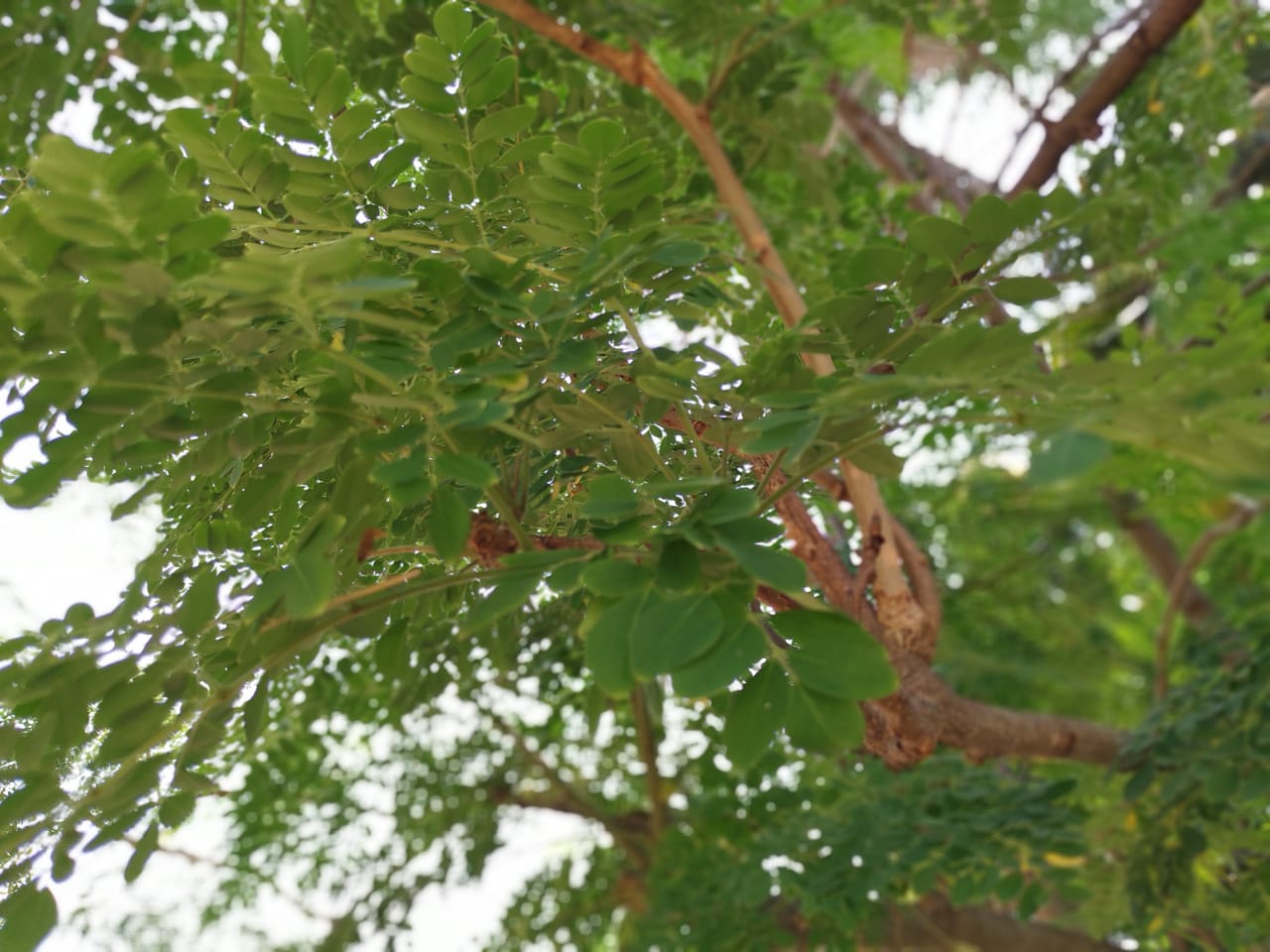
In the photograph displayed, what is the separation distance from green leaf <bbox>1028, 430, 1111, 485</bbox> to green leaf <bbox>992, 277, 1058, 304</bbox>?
31 cm

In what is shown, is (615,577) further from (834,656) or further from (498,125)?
(498,125)

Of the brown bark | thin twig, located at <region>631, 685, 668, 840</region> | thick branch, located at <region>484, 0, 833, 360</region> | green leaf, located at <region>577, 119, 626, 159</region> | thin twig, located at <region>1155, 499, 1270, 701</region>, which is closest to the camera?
green leaf, located at <region>577, 119, 626, 159</region>

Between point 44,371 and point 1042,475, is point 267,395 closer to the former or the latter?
point 44,371

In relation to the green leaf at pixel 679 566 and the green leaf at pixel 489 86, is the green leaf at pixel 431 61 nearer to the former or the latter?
the green leaf at pixel 489 86

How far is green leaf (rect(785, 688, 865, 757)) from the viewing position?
0.68m

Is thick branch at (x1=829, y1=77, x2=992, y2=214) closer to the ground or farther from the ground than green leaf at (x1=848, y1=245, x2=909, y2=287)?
farther from the ground

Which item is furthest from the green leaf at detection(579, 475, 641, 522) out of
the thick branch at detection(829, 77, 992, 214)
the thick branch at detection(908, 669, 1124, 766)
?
the thick branch at detection(829, 77, 992, 214)

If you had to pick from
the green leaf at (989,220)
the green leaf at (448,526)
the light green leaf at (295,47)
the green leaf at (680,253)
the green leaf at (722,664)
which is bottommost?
the green leaf at (722,664)

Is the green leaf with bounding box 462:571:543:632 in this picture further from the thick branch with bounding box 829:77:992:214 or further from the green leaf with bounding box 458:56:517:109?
the thick branch with bounding box 829:77:992:214

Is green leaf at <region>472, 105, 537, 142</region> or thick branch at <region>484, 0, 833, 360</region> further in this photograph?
thick branch at <region>484, 0, 833, 360</region>

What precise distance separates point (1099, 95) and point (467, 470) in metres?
1.88

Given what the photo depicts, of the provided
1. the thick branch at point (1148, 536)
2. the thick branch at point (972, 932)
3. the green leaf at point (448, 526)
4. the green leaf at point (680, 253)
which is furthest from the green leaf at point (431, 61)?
the thick branch at point (1148, 536)

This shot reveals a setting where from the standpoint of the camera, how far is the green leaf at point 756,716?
71 cm

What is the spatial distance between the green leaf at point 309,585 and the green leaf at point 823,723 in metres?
0.28
